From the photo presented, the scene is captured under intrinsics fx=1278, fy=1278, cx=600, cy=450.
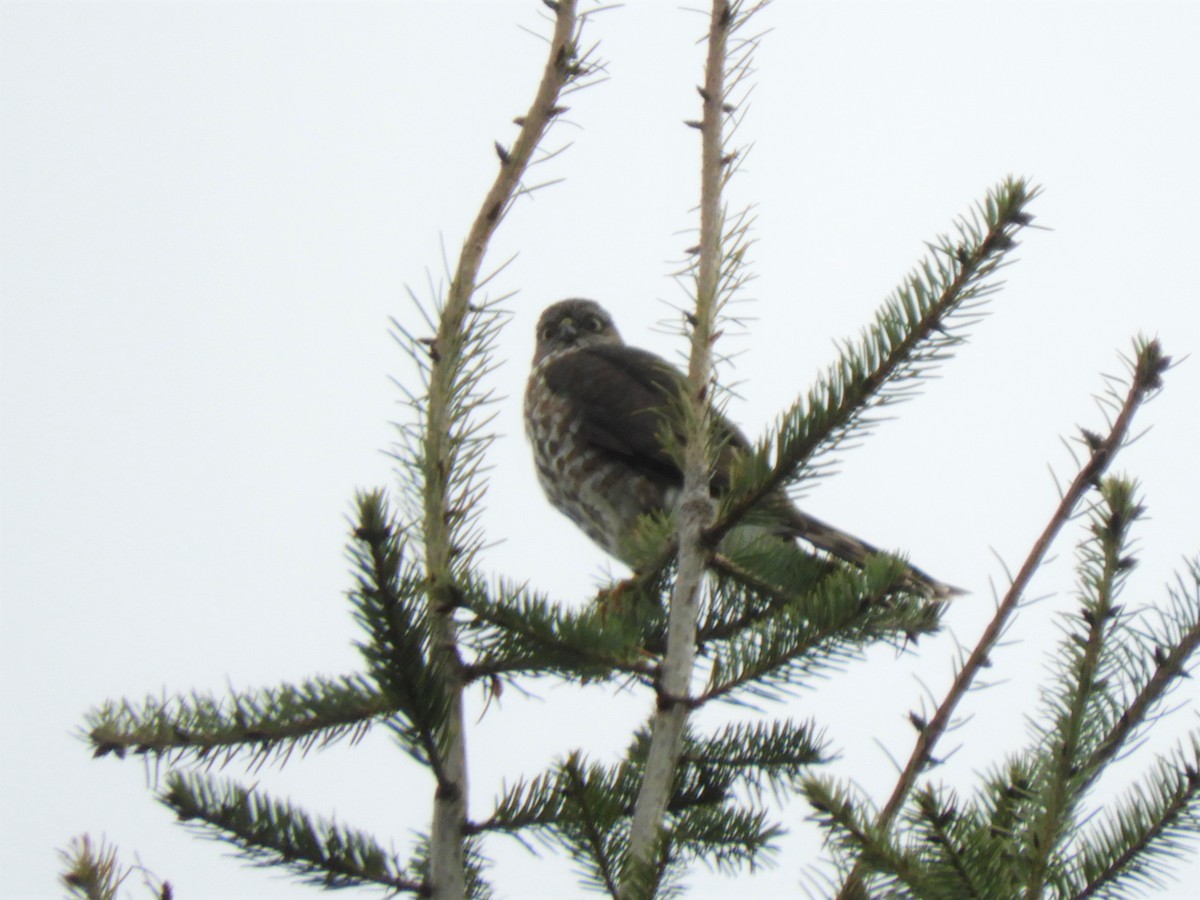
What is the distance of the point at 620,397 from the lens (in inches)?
193

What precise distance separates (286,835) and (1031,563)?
1180 mm

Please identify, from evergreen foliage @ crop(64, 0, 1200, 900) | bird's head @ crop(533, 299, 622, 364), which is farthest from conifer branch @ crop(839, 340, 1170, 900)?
bird's head @ crop(533, 299, 622, 364)

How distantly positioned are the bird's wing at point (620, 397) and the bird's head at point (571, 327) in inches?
31.0

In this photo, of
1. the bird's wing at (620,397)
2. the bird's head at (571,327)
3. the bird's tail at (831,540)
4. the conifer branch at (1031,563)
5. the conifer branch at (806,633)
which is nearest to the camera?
the conifer branch at (1031,563)

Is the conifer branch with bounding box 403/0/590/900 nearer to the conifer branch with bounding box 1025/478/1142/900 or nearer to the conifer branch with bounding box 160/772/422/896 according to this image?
the conifer branch with bounding box 160/772/422/896

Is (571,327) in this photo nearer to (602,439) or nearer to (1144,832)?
(602,439)

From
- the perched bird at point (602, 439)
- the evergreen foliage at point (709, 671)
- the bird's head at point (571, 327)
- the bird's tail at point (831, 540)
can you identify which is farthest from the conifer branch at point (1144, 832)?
the bird's head at point (571, 327)

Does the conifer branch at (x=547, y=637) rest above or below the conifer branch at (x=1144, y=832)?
above

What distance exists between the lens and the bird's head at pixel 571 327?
619cm

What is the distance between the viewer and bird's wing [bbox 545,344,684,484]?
4.66 m

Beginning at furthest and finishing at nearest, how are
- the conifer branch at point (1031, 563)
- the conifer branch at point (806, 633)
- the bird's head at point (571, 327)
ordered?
the bird's head at point (571, 327)
the conifer branch at point (806, 633)
the conifer branch at point (1031, 563)

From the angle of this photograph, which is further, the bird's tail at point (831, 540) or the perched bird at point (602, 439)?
the perched bird at point (602, 439)

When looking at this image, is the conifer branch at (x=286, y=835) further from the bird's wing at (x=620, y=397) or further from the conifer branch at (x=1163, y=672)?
the bird's wing at (x=620, y=397)

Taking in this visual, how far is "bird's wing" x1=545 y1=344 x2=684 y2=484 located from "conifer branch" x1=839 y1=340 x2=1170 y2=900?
2765mm
